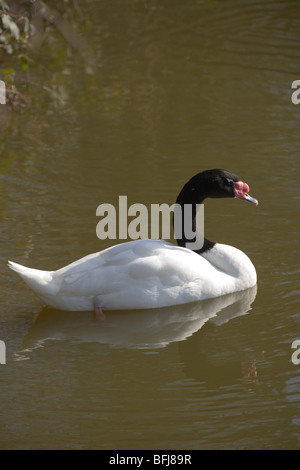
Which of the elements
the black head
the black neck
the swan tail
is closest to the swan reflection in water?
the swan tail

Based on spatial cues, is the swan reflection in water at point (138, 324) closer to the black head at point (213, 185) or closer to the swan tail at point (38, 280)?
the swan tail at point (38, 280)

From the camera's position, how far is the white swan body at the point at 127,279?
7543mm

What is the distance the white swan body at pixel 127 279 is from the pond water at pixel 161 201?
0.15 m

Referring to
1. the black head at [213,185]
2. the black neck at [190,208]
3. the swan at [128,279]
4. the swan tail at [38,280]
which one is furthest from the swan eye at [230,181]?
the swan tail at [38,280]

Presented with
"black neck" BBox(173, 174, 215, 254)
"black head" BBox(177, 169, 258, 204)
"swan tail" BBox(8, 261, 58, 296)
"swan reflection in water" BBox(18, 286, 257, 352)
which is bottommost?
"swan reflection in water" BBox(18, 286, 257, 352)

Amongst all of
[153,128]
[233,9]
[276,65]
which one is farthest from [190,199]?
[233,9]

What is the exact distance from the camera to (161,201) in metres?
9.77

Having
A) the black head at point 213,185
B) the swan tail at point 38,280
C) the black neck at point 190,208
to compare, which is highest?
the black head at point 213,185

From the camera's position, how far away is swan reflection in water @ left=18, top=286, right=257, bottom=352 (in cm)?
736

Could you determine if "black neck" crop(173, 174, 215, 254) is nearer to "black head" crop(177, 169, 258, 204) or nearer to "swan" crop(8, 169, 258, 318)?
"black head" crop(177, 169, 258, 204)

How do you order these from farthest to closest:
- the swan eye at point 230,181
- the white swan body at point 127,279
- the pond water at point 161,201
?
the swan eye at point 230,181
the white swan body at point 127,279
the pond water at point 161,201

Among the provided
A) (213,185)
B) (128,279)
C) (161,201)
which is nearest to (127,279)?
(128,279)
